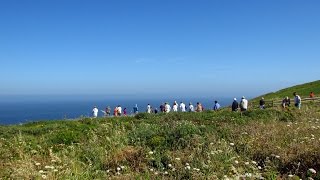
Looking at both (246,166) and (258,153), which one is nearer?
(246,166)

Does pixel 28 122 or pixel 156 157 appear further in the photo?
pixel 28 122

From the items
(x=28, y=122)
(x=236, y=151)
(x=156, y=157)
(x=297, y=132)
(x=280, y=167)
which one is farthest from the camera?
(x=28, y=122)

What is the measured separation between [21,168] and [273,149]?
222 inches

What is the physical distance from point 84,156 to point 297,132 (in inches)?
230

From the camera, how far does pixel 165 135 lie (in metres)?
12.9

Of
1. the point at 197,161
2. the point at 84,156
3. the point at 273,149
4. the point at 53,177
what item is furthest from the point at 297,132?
the point at 53,177

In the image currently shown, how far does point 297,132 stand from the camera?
41.4 feet

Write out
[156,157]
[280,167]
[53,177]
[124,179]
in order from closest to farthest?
[53,177]
[124,179]
[280,167]
[156,157]

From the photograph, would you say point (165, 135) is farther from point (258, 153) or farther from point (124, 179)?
point (124, 179)

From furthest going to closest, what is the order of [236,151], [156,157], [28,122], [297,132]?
1. [28,122]
2. [297,132]
3. [236,151]
4. [156,157]

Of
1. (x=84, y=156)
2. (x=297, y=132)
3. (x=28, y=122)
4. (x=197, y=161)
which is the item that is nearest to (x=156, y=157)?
(x=197, y=161)

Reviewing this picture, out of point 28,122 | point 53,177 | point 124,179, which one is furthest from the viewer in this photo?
point 28,122

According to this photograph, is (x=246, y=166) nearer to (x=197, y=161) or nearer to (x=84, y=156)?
(x=197, y=161)

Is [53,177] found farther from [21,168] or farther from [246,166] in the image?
[246,166]
